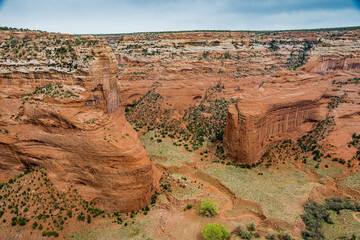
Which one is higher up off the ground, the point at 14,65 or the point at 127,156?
the point at 14,65

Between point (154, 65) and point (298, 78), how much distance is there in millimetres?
33693

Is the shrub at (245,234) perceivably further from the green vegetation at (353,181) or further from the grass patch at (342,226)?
the green vegetation at (353,181)

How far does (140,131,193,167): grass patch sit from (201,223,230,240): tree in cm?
1489

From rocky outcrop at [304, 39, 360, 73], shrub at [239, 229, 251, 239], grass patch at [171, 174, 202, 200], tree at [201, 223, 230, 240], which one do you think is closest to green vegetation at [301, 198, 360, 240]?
shrub at [239, 229, 251, 239]

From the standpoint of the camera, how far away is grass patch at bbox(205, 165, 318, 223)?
2520cm

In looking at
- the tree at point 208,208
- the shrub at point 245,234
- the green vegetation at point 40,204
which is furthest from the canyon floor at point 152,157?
the tree at point 208,208

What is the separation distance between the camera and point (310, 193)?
1104 inches

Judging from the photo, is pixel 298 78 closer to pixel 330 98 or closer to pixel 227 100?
pixel 330 98

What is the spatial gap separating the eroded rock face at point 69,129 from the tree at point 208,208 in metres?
7.04

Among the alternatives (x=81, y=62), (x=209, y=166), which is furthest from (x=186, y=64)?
(x=81, y=62)

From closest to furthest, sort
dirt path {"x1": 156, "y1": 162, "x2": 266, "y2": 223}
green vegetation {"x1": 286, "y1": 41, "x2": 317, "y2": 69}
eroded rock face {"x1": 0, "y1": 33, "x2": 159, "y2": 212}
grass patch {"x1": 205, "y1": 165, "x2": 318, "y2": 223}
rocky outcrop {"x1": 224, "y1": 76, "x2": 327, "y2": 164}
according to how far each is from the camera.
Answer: eroded rock face {"x1": 0, "y1": 33, "x2": 159, "y2": 212} → dirt path {"x1": 156, "y1": 162, "x2": 266, "y2": 223} → grass patch {"x1": 205, "y1": 165, "x2": 318, "y2": 223} → rocky outcrop {"x1": 224, "y1": 76, "x2": 327, "y2": 164} → green vegetation {"x1": 286, "y1": 41, "x2": 317, "y2": 69}

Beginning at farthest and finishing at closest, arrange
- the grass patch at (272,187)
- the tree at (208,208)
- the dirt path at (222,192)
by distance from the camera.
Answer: the grass patch at (272,187)
the dirt path at (222,192)
the tree at (208,208)

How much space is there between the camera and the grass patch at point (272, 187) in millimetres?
25203

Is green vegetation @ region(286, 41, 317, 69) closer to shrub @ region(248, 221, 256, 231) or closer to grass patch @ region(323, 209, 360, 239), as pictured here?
grass patch @ region(323, 209, 360, 239)
